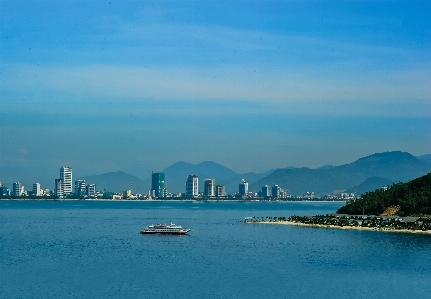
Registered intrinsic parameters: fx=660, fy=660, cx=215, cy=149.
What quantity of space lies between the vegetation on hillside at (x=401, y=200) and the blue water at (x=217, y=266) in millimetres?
25472

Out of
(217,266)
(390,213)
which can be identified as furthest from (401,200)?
(217,266)

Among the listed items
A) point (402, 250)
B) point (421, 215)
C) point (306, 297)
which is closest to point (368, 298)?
point (306, 297)

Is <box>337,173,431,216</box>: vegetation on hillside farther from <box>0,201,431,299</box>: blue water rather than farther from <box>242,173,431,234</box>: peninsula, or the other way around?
<box>0,201,431,299</box>: blue water

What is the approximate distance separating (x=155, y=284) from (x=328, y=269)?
1534 cm

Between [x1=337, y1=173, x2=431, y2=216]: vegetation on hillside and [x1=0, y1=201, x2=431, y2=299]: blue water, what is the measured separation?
2547cm

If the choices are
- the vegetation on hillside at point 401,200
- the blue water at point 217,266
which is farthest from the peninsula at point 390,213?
the blue water at point 217,266

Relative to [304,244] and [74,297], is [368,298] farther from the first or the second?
[304,244]

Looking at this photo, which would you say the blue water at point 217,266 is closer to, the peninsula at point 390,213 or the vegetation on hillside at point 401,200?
the peninsula at point 390,213

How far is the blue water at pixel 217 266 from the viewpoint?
43.6m

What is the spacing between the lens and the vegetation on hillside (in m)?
110

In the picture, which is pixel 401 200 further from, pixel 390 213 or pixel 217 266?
pixel 217 266

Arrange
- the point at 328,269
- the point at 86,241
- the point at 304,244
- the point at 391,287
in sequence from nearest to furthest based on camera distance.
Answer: the point at 391,287
the point at 328,269
the point at 304,244
the point at 86,241

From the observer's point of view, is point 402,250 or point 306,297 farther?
point 402,250

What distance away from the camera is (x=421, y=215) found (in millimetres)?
106188
